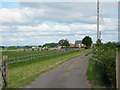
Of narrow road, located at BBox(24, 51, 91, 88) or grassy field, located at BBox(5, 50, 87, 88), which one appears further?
grassy field, located at BBox(5, 50, 87, 88)

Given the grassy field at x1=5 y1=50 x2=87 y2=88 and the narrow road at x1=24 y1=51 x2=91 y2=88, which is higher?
the narrow road at x1=24 y1=51 x2=91 y2=88

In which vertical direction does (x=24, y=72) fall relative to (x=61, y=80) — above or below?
below

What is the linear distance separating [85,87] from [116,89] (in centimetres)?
147

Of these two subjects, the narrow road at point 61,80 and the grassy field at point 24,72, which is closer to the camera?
the narrow road at point 61,80

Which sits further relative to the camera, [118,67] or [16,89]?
[16,89]

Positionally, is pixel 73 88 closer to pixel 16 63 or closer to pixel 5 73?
pixel 5 73

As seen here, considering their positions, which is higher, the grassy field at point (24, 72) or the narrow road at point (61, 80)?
the narrow road at point (61, 80)

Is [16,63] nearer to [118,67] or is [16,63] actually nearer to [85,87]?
[85,87]

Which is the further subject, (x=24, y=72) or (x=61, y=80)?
(x=24, y=72)

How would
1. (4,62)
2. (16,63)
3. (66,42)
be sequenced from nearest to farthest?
(4,62)
(16,63)
(66,42)

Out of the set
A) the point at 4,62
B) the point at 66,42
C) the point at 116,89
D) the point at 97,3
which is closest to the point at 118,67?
the point at 116,89

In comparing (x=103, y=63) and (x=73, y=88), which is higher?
(x=103, y=63)

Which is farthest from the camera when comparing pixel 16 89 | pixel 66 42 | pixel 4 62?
pixel 66 42

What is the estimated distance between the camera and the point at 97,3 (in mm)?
30406
